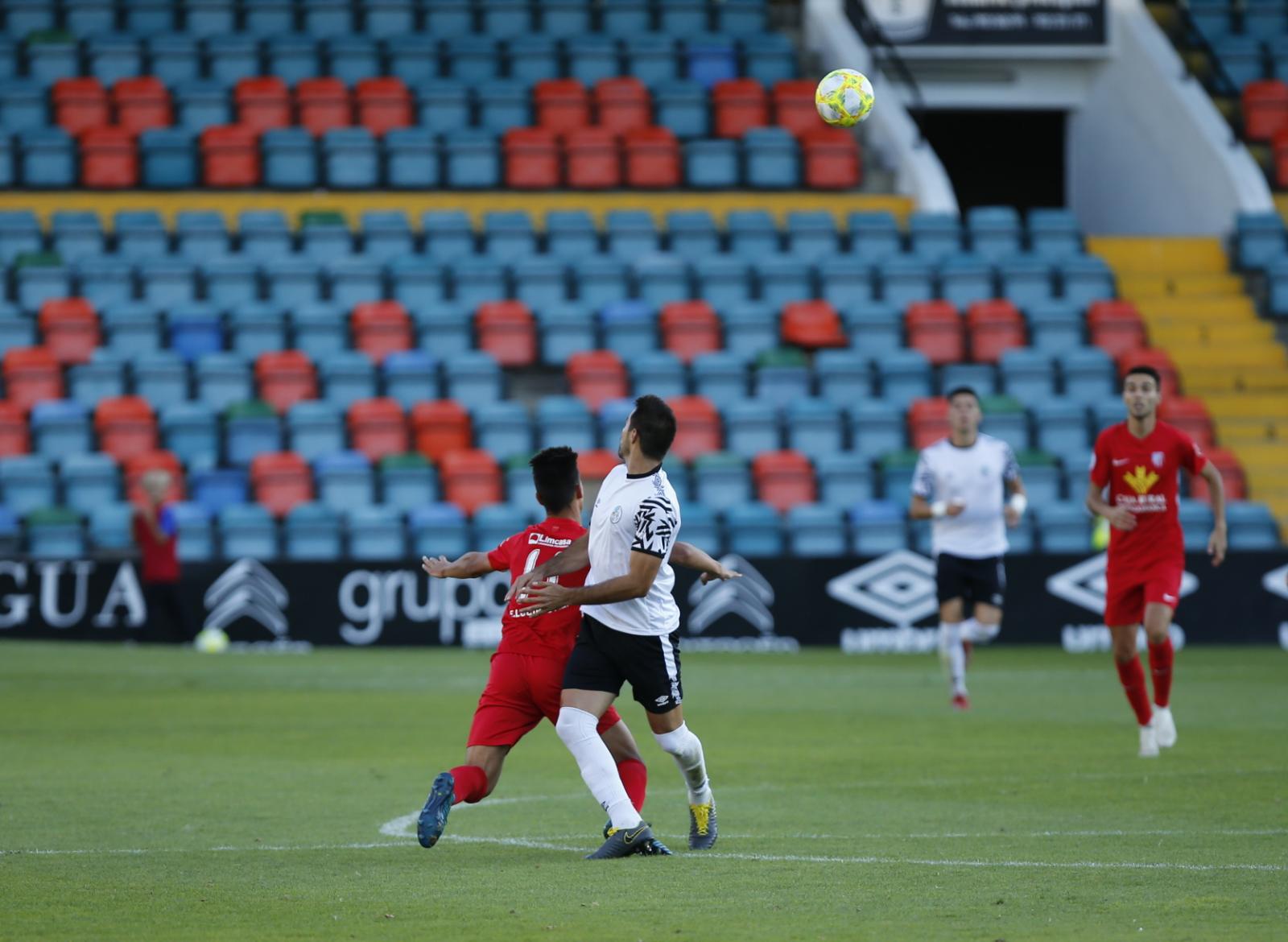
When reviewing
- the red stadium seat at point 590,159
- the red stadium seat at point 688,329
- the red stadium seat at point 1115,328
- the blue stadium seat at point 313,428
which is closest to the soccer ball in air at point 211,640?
the blue stadium seat at point 313,428

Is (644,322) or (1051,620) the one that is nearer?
(1051,620)

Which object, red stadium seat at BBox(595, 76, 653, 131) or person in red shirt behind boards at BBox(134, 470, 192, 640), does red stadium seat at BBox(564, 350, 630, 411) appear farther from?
red stadium seat at BBox(595, 76, 653, 131)

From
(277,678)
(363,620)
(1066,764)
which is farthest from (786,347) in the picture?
(1066,764)

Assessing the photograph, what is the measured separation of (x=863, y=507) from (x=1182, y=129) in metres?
9.99

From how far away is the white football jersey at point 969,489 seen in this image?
51.3 feet

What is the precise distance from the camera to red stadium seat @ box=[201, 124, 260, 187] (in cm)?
2658

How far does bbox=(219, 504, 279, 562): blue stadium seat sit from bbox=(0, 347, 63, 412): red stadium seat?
9.96ft

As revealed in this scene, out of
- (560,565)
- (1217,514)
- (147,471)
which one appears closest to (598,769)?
(560,565)

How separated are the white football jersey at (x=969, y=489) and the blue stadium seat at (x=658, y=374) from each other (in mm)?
8064

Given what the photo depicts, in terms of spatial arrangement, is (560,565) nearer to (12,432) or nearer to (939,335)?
(12,432)

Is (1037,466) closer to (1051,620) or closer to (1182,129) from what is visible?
(1051,620)

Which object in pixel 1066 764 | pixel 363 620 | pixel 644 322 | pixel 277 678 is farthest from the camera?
pixel 644 322

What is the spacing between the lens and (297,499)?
22344 mm

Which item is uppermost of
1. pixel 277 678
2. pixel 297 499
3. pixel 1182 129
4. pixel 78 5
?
pixel 78 5
